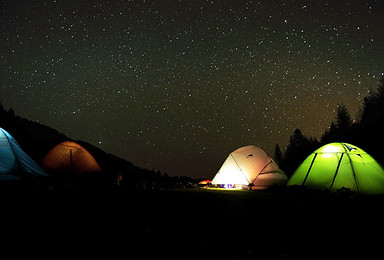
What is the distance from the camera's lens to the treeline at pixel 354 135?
30.8 m

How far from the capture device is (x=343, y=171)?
1073 cm

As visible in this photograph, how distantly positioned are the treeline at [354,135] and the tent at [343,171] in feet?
48.5

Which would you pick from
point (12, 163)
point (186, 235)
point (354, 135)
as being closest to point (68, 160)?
point (12, 163)

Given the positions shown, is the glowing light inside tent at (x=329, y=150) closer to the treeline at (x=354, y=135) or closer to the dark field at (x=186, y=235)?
the dark field at (x=186, y=235)

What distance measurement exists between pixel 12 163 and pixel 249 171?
12527 millimetres

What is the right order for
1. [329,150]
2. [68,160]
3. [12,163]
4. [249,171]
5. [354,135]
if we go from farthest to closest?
[354,135]
[249,171]
[68,160]
[329,150]
[12,163]

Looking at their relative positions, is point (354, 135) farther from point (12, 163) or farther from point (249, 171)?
point (12, 163)

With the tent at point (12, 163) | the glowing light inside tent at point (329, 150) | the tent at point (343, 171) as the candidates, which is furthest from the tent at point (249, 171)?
the tent at point (12, 163)

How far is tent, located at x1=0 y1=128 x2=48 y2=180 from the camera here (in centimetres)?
947

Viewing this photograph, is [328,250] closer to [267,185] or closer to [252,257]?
[252,257]

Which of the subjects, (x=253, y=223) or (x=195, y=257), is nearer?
(x=195, y=257)

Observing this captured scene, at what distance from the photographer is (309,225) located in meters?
4.07

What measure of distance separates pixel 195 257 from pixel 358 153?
432 inches

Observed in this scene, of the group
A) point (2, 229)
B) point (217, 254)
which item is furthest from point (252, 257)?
point (2, 229)
